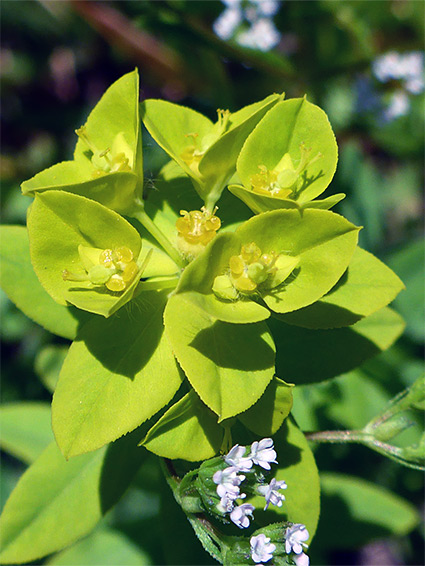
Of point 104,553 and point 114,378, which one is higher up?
point 114,378

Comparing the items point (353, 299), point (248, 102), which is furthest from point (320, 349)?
point (248, 102)

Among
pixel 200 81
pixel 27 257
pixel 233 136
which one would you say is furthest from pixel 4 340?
pixel 233 136

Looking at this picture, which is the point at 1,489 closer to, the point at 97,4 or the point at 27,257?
the point at 27,257

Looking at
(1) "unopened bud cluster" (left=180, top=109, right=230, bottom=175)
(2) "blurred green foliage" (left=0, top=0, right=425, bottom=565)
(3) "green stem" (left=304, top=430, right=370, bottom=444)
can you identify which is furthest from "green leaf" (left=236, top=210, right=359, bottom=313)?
(2) "blurred green foliage" (left=0, top=0, right=425, bottom=565)

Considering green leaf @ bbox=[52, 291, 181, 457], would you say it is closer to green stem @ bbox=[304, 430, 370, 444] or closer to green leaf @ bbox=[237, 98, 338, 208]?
green leaf @ bbox=[237, 98, 338, 208]

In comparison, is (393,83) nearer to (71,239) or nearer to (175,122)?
(175,122)

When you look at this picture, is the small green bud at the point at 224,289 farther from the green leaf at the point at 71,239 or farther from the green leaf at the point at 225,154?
the green leaf at the point at 225,154
